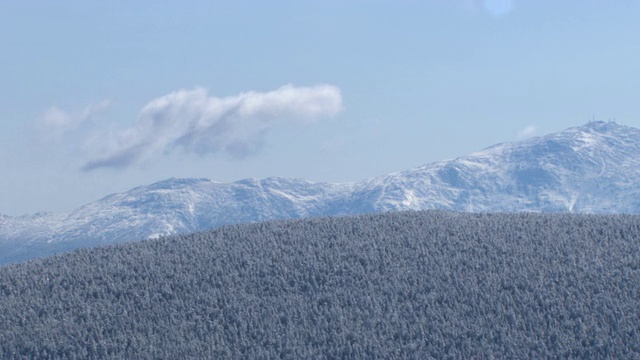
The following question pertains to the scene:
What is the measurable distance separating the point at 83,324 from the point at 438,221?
49.2 feet

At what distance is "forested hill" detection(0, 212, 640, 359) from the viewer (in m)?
19.3

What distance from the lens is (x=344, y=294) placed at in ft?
72.7

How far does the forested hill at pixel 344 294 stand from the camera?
19344 mm

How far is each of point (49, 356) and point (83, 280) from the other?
17.7 feet

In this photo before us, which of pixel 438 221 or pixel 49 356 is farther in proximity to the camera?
pixel 438 221

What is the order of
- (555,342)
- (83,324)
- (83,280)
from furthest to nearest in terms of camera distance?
(83,280), (83,324), (555,342)

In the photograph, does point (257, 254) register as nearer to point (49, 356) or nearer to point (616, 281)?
point (49, 356)

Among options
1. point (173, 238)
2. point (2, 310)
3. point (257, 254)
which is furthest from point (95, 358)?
point (173, 238)

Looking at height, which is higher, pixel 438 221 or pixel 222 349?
pixel 438 221

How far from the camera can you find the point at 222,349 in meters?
19.2

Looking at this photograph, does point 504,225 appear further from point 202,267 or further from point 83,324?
point 83,324

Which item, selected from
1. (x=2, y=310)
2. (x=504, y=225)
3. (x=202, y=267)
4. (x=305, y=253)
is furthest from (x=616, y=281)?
(x=2, y=310)

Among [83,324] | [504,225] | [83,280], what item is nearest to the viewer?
[83,324]

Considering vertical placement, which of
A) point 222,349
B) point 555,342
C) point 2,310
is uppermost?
point 2,310
